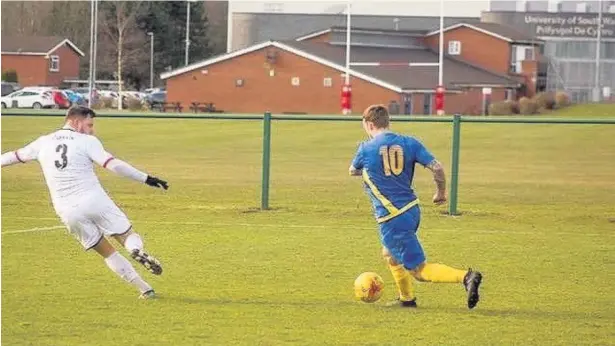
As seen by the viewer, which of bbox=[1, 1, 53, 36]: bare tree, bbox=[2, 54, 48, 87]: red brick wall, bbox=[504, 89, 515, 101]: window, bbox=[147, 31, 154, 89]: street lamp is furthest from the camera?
bbox=[1, 1, 53, 36]: bare tree

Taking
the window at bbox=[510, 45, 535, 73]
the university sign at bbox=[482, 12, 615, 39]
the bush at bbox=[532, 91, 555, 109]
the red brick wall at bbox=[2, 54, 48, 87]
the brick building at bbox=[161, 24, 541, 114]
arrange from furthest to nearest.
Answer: the university sign at bbox=[482, 12, 615, 39] < the red brick wall at bbox=[2, 54, 48, 87] < the window at bbox=[510, 45, 535, 73] < the brick building at bbox=[161, 24, 541, 114] < the bush at bbox=[532, 91, 555, 109]

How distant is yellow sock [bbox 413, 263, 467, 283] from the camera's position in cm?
1127

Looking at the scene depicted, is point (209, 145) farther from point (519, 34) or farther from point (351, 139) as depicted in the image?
point (519, 34)

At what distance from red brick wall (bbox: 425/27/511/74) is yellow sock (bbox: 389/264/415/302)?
244ft

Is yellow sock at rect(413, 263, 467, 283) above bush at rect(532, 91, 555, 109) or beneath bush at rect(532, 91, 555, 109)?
beneath

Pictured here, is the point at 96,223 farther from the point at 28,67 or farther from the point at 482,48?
the point at 28,67

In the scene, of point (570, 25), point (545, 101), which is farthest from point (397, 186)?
point (570, 25)

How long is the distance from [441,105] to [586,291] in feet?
165

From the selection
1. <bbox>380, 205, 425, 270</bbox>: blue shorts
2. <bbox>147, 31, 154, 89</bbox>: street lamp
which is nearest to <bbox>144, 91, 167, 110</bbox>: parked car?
<bbox>147, 31, 154, 89</bbox>: street lamp

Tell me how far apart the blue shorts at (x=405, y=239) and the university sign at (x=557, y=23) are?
90.7 metres

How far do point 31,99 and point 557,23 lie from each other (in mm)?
45481

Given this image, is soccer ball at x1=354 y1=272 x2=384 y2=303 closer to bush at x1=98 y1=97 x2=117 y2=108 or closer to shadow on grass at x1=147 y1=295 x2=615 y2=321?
shadow on grass at x1=147 y1=295 x2=615 y2=321

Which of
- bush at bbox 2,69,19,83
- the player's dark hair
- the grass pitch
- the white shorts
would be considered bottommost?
the grass pitch

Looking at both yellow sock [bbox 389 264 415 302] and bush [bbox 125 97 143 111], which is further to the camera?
bush [bbox 125 97 143 111]
